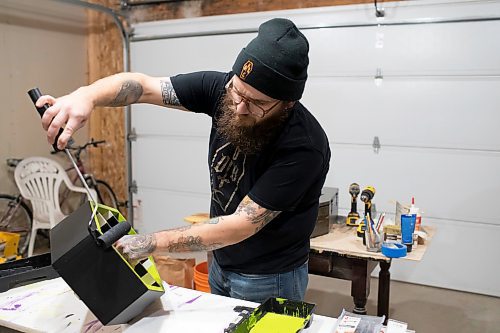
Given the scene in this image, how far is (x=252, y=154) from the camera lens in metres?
1.52

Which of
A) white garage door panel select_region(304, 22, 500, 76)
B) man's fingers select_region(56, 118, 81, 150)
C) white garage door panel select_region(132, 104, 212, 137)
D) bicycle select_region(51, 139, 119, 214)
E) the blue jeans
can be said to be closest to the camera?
man's fingers select_region(56, 118, 81, 150)

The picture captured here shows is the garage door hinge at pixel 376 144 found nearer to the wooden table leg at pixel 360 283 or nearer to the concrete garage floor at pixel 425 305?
the concrete garage floor at pixel 425 305

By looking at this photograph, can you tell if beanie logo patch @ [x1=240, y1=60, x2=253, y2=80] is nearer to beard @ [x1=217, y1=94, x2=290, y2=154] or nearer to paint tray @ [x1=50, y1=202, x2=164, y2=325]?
beard @ [x1=217, y1=94, x2=290, y2=154]

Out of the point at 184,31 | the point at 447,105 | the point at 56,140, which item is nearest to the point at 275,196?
the point at 56,140

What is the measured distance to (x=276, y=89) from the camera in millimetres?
1400

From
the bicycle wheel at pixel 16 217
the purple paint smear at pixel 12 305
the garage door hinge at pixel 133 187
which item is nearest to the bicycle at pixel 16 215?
the bicycle wheel at pixel 16 217

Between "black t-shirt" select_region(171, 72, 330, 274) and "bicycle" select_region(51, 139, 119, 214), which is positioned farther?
"bicycle" select_region(51, 139, 119, 214)

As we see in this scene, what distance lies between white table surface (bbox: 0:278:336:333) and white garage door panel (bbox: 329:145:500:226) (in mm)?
2508

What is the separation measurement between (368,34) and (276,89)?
115 inches

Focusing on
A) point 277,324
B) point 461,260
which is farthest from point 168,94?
point 461,260

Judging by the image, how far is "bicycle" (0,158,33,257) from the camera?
4.51m

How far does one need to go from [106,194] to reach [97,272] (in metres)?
4.34

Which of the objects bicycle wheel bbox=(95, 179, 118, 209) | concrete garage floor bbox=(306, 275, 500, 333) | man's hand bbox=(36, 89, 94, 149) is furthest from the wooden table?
bicycle wheel bbox=(95, 179, 118, 209)

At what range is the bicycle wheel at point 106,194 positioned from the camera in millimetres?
5355
